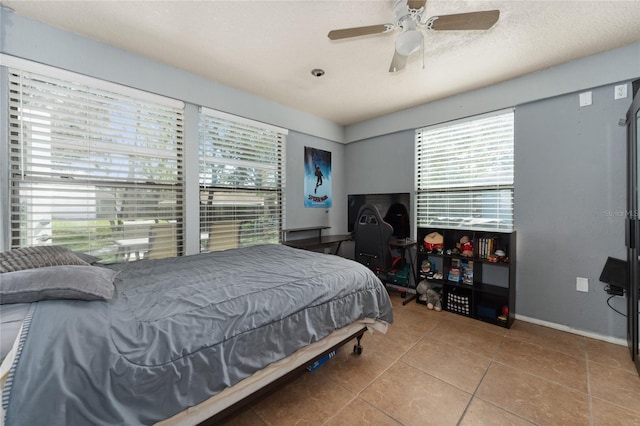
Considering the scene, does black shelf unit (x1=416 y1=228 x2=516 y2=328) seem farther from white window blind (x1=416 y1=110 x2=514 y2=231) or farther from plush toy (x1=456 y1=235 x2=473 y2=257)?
white window blind (x1=416 y1=110 x2=514 y2=231)

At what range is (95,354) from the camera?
0.89 metres

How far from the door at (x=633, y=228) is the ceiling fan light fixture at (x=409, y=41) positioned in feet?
5.59

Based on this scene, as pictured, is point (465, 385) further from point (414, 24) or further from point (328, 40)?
point (328, 40)

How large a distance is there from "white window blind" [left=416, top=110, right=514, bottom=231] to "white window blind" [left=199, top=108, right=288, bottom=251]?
2029 millimetres

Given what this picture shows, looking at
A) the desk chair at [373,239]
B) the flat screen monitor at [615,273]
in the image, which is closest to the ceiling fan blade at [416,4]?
the desk chair at [373,239]

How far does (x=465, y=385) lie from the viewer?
176cm

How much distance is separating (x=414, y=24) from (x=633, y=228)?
2.24 meters

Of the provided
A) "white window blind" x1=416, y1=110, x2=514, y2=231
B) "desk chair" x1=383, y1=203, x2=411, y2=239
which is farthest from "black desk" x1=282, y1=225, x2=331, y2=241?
"white window blind" x1=416, y1=110, x2=514, y2=231

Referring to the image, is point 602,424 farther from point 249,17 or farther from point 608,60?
point 249,17

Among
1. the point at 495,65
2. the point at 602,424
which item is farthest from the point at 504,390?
the point at 495,65

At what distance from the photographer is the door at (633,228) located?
1.89 m

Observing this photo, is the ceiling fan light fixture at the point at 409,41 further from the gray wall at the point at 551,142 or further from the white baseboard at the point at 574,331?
the white baseboard at the point at 574,331

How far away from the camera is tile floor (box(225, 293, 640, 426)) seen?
1.49 metres

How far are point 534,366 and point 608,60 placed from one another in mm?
2743
